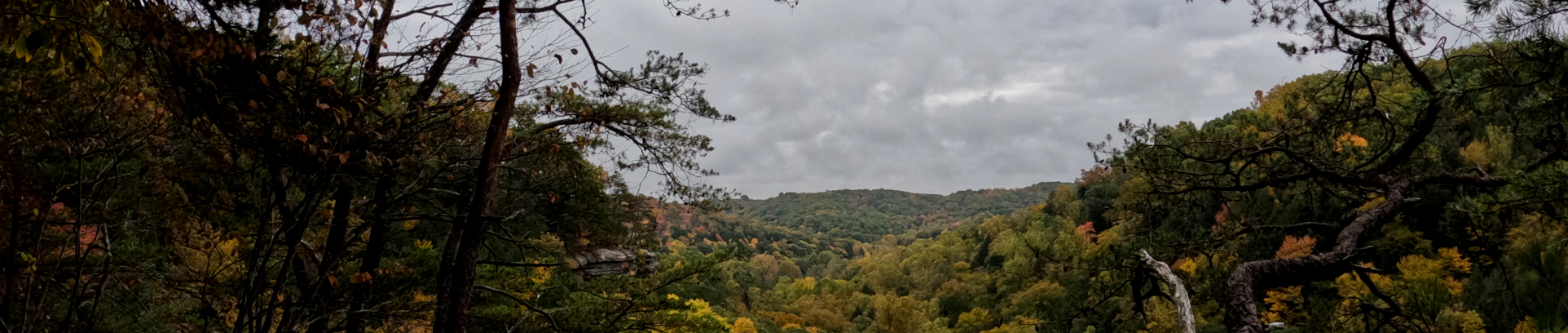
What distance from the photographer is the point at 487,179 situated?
438 cm

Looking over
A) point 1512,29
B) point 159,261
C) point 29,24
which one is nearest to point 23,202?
point 29,24

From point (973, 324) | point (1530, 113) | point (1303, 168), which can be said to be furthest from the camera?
point (973, 324)

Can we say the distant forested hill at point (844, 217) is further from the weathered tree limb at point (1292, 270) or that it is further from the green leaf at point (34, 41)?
the green leaf at point (34, 41)

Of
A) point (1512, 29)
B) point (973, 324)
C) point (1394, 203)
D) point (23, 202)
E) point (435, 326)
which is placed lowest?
point (973, 324)

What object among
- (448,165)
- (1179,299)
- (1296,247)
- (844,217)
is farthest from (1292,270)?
(844,217)

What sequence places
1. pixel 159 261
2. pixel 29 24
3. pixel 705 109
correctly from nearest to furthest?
pixel 29 24, pixel 705 109, pixel 159 261

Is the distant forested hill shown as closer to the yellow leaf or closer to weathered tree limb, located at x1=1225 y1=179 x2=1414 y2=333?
the yellow leaf

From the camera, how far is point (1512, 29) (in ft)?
10.6

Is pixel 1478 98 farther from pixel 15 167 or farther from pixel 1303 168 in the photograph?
pixel 15 167

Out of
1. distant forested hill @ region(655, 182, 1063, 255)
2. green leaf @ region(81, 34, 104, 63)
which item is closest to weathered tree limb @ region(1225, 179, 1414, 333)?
green leaf @ region(81, 34, 104, 63)

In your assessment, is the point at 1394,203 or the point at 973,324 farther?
the point at 973,324

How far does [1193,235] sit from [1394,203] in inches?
37.1

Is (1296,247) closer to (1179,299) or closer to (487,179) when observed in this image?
(1179,299)

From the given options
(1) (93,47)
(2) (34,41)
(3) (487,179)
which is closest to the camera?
(2) (34,41)
